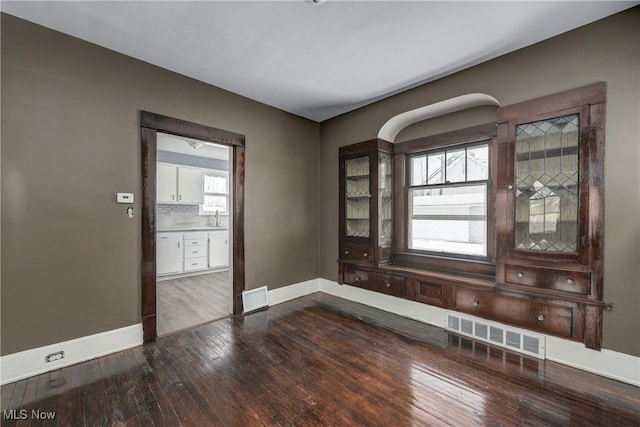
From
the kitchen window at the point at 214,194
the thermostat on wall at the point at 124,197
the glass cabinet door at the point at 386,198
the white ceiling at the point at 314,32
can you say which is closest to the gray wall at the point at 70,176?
the thermostat on wall at the point at 124,197

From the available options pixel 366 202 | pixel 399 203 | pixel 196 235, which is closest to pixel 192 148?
pixel 196 235

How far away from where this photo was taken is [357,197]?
4.01 meters

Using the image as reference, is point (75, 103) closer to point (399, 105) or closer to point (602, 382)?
point (399, 105)

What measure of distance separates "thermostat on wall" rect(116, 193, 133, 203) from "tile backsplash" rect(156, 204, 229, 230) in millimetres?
3507

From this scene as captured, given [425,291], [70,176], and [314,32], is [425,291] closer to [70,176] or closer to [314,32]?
[314,32]

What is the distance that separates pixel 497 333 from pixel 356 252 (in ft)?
6.13

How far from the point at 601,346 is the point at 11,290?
4.75 meters

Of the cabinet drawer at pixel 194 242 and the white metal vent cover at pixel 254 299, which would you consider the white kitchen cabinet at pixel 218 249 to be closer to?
the cabinet drawer at pixel 194 242

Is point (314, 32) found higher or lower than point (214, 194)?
higher

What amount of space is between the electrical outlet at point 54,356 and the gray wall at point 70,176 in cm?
12

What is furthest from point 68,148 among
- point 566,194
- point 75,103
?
→ point 566,194

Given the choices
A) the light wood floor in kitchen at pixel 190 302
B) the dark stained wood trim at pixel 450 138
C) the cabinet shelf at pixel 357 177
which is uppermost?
the dark stained wood trim at pixel 450 138

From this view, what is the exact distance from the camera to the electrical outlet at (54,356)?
2221 millimetres

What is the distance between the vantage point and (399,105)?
3.41 metres
